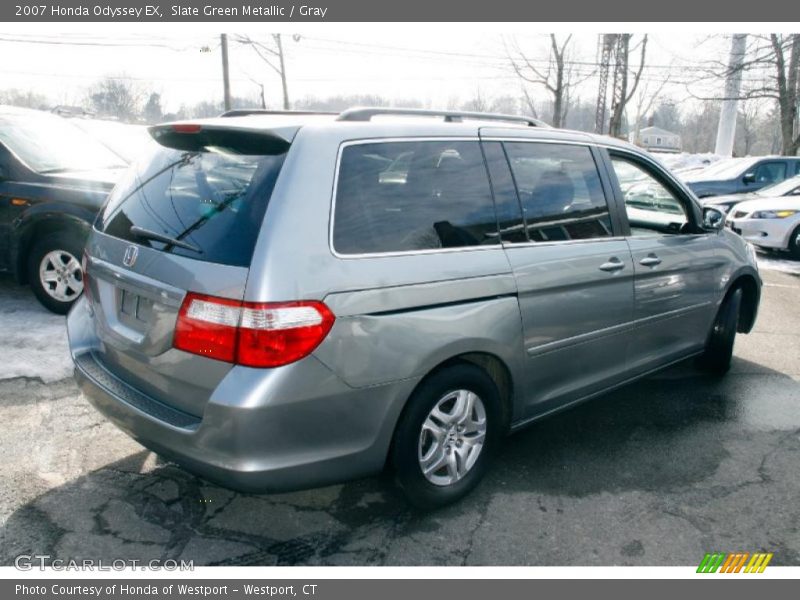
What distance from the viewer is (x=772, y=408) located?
453cm

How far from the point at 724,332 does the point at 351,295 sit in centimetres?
355

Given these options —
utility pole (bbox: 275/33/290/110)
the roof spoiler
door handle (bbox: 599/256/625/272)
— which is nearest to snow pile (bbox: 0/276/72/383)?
the roof spoiler

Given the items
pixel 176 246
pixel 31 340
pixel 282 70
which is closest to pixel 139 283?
pixel 176 246

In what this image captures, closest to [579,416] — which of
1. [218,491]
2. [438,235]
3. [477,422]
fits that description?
[477,422]

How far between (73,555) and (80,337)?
106 centimetres

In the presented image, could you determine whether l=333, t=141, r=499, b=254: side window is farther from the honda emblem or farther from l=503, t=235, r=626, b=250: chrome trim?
the honda emblem

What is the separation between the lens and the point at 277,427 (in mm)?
2438

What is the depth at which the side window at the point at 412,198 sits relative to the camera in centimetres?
269

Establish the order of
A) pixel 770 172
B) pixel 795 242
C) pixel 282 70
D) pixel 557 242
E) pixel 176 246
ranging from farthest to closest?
1. pixel 282 70
2. pixel 770 172
3. pixel 795 242
4. pixel 557 242
5. pixel 176 246

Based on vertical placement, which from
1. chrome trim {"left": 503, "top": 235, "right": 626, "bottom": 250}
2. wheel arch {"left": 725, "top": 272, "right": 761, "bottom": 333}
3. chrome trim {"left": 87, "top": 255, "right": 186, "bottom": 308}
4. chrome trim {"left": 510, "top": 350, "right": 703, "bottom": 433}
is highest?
chrome trim {"left": 503, "top": 235, "right": 626, "bottom": 250}

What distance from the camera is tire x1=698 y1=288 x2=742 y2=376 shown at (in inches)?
193

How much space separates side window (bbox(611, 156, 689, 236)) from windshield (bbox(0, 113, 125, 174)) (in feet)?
16.7

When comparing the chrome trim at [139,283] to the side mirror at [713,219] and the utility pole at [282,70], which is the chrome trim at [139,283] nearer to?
the side mirror at [713,219]

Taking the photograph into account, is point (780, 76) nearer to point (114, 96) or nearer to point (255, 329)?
point (255, 329)
